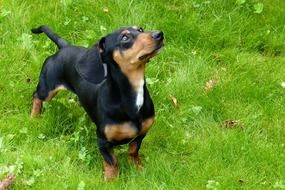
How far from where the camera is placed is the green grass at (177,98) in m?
4.29

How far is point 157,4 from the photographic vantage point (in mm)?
5883

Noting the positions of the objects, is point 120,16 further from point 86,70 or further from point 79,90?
point 86,70

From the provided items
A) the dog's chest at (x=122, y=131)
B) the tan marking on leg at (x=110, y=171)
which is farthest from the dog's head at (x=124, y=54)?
the tan marking on leg at (x=110, y=171)

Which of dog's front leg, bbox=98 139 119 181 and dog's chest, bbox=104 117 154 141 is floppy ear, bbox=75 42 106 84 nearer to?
dog's chest, bbox=104 117 154 141

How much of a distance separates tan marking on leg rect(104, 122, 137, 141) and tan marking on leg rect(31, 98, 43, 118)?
106cm

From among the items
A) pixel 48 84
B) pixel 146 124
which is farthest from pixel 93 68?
pixel 48 84

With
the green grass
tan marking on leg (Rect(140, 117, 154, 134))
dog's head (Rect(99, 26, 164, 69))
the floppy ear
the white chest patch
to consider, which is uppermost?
dog's head (Rect(99, 26, 164, 69))

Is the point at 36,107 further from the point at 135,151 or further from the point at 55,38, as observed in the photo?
the point at 135,151

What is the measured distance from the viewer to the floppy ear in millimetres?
3848

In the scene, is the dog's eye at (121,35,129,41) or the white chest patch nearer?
the dog's eye at (121,35,129,41)

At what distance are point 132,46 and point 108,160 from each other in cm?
88

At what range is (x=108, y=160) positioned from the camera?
4.15m

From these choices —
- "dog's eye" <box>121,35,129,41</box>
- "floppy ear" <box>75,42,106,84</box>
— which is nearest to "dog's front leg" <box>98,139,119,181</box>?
"floppy ear" <box>75,42,106,84</box>

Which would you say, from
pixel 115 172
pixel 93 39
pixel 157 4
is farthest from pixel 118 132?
pixel 157 4
